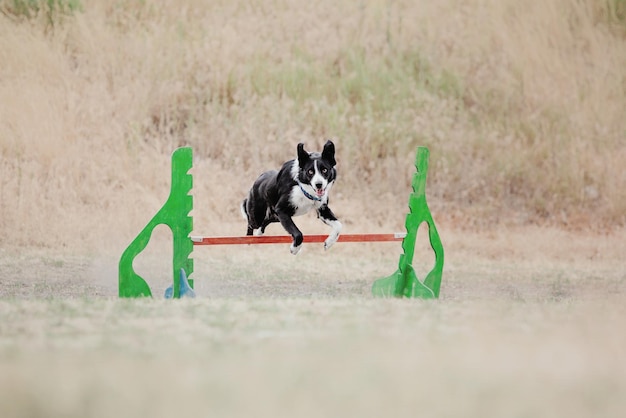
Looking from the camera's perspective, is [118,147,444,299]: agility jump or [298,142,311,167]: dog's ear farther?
[118,147,444,299]: agility jump

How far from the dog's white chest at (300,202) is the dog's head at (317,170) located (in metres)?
0.06

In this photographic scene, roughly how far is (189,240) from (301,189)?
822mm

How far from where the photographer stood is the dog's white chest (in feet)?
18.4

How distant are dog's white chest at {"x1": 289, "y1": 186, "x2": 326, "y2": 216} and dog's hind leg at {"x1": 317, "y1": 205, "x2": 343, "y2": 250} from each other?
10cm

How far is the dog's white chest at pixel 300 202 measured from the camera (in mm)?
5609

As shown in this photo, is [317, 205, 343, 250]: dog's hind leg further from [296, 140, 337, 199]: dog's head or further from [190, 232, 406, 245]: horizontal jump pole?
[296, 140, 337, 199]: dog's head

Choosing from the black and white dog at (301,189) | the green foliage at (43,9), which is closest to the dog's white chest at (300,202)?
the black and white dog at (301,189)

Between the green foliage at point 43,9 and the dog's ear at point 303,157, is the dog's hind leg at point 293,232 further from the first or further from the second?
the green foliage at point 43,9

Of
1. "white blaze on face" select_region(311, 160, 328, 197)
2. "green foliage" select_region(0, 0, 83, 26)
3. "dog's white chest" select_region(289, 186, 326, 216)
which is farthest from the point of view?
"green foliage" select_region(0, 0, 83, 26)

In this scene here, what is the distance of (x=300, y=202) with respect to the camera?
18.5 feet

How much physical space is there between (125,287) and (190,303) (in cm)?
70

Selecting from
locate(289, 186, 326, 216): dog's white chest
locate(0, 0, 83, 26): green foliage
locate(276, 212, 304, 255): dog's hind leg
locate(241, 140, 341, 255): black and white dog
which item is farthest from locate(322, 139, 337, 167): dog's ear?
locate(0, 0, 83, 26): green foliage

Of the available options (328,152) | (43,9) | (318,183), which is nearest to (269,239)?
(318,183)

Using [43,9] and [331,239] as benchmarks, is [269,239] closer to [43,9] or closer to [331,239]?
[331,239]
